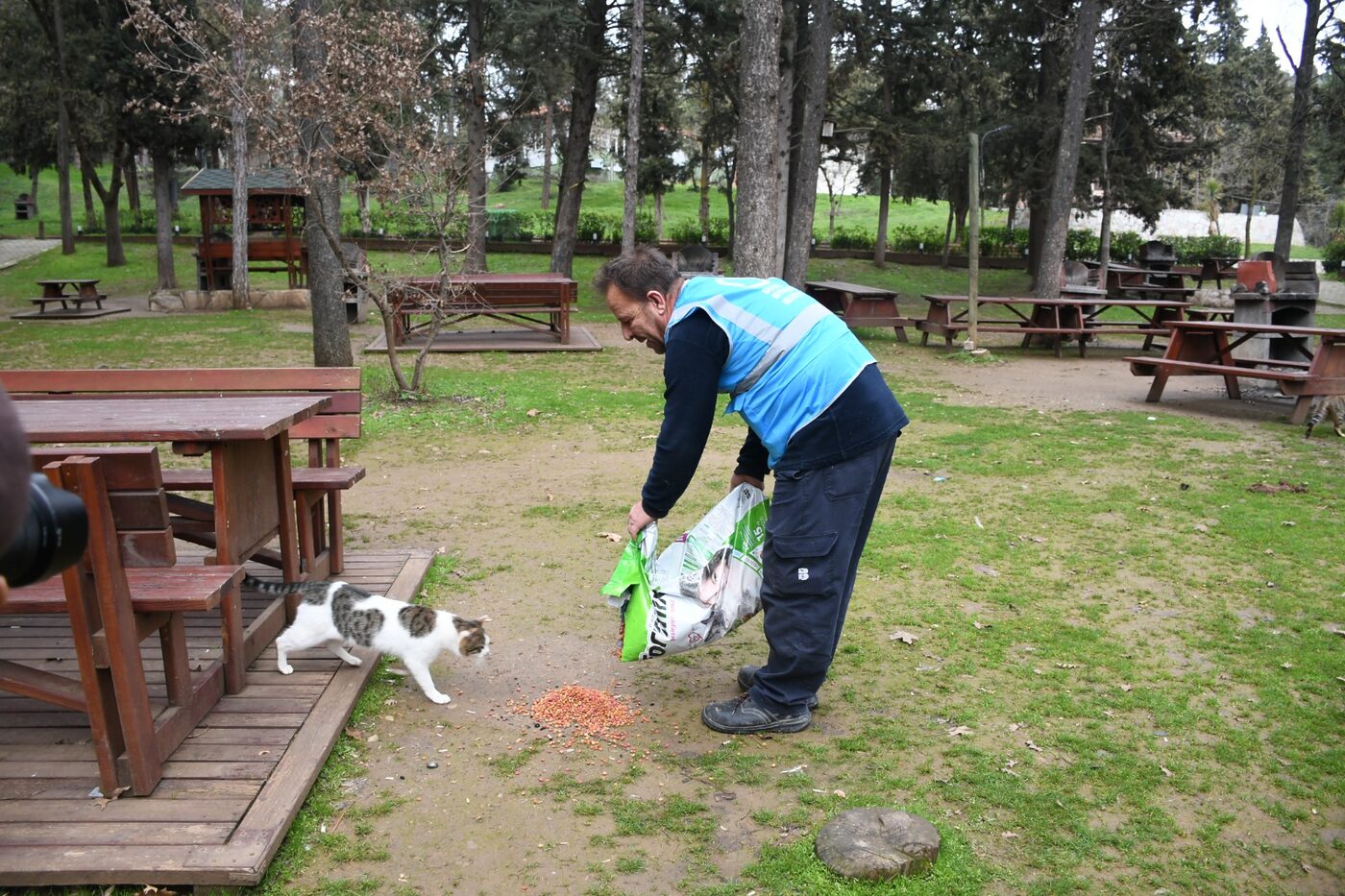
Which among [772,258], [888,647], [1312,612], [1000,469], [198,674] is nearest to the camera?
[198,674]

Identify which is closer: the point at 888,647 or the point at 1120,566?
the point at 888,647

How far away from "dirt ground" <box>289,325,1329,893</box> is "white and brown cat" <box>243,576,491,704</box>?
8.6 inches

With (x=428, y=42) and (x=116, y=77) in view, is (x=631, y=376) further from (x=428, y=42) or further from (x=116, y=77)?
(x=116, y=77)

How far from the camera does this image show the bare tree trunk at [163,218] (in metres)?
22.9

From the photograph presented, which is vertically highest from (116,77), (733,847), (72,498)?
(116,77)

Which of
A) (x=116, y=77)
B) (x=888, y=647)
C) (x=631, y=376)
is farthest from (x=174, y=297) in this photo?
(x=888, y=647)

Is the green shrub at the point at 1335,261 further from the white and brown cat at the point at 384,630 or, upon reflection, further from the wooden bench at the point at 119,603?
the wooden bench at the point at 119,603

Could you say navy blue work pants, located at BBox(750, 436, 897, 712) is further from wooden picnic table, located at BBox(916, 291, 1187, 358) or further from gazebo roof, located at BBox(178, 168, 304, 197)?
gazebo roof, located at BBox(178, 168, 304, 197)

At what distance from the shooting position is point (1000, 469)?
26.6ft

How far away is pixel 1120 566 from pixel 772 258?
9.11 m

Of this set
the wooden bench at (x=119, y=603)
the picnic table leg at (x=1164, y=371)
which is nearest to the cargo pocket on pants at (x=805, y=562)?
the wooden bench at (x=119, y=603)

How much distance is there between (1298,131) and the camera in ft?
83.5

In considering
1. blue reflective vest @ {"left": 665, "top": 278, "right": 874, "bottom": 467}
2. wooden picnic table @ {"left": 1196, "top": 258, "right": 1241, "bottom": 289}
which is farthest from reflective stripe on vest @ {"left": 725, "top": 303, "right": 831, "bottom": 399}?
wooden picnic table @ {"left": 1196, "top": 258, "right": 1241, "bottom": 289}

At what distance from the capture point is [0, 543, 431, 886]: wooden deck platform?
9.27 feet
